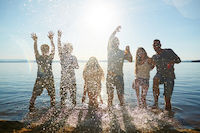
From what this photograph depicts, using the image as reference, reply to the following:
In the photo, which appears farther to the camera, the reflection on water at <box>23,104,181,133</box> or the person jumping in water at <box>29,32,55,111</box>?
the person jumping in water at <box>29,32,55,111</box>

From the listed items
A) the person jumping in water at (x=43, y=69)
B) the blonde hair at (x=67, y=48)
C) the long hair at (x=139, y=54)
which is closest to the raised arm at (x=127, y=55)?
the long hair at (x=139, y=54)

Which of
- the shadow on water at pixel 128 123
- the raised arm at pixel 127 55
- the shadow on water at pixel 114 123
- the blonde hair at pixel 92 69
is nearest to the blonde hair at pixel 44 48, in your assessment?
the blonde hair at pixel 92 69

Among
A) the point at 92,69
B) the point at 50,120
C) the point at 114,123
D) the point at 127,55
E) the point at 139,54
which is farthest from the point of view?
the point at 92,69

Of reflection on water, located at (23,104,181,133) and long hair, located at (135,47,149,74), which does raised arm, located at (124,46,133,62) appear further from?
reflection on water, located at (23,104,181,133)

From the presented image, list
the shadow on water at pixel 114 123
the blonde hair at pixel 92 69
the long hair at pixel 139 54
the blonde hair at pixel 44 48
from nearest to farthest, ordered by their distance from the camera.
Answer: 1. the shadow on water at pixel 114 123
2. the blonde hair at pixel 44 48
3. the long hair at pixel 139 54
4. the blonde hair at pixel 92 69

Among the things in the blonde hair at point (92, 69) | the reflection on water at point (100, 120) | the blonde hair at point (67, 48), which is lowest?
the reflection on water at point (100, 120)

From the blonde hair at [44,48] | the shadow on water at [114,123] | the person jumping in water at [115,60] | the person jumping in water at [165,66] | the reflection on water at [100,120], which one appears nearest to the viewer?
the shadow on water at [114,123]

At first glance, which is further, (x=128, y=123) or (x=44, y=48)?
(x=44, y=48)

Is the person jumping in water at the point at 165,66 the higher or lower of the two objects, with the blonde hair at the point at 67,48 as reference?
lower

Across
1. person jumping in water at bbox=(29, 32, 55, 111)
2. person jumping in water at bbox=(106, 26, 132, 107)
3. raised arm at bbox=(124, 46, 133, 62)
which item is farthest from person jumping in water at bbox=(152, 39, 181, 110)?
person jumping in water at bbox=(29, 32, 55, 111)

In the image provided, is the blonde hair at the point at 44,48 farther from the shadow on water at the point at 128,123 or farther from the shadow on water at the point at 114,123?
the shadow on water at the point at 128,123

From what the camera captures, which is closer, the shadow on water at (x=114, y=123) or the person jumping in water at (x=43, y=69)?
the shadow on water at (x=114, y=123)

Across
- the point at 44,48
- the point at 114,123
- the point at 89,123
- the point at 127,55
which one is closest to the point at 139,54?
the point at 127,55

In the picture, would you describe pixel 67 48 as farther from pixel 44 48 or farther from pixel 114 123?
pixel 114 123
